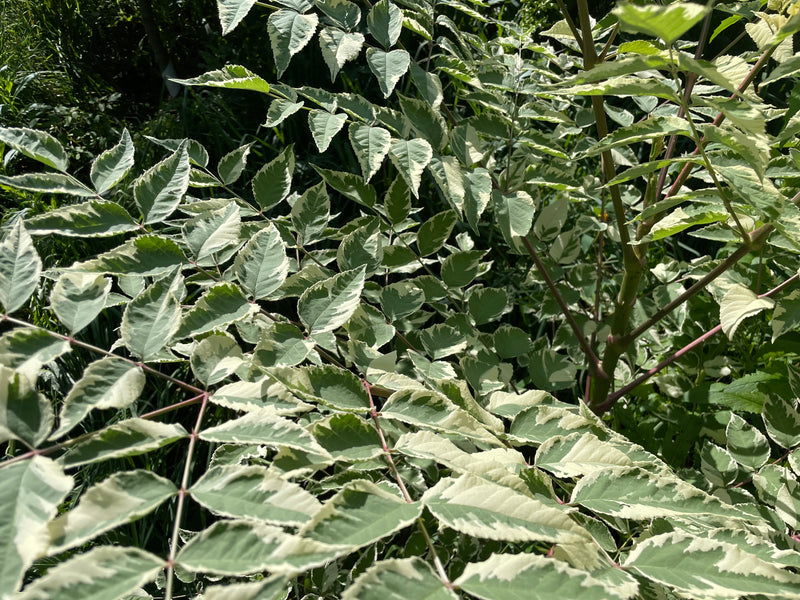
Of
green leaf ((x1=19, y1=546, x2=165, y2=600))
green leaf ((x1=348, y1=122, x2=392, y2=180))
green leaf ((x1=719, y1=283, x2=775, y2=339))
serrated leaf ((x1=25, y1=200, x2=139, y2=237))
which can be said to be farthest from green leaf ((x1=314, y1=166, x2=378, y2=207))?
green leaf ((x1=19, y1=546, x2=165, y2=600))

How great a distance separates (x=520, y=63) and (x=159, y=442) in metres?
1.17

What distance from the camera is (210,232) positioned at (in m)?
1.01

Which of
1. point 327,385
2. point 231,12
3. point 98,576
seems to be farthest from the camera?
point 231,12

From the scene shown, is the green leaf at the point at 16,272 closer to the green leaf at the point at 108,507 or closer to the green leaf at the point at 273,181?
the green leaf at the point at 108,507

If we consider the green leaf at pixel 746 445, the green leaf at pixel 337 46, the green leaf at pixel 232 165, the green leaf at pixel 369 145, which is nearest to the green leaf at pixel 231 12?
the green leaf at pixel 337 46

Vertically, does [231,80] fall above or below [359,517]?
above

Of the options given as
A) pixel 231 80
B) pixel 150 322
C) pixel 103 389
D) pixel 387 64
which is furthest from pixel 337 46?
pixel 103 389

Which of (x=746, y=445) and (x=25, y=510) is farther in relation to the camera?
(x=746, y=445)

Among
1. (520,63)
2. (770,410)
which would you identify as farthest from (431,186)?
(770,410)

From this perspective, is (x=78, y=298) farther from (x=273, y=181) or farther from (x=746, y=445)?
(x=746, y=445)

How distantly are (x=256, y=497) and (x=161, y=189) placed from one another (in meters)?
0.61

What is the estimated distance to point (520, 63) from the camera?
57.4 inches

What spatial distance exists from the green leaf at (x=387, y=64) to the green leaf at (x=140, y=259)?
44 cm

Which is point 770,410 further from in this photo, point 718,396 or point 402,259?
point 402,259
